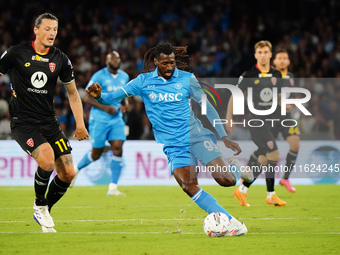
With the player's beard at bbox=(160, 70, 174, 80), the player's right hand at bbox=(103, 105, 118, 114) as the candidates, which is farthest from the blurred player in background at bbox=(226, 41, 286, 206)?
the player's beard at bbox=(160, 70, 174, 80)

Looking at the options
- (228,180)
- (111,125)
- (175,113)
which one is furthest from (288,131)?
(228,180)

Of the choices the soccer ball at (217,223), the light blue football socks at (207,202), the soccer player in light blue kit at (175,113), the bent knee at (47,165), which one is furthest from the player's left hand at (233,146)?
the bent knee at (47,165)

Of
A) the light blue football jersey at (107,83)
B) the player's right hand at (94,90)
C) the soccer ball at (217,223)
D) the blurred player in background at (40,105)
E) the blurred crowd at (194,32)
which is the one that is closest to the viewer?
the soccer ball at (217,223)

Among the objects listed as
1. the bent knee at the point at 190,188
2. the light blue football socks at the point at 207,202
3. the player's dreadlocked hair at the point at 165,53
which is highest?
the player's dreadlocked hair at the point at 165,53

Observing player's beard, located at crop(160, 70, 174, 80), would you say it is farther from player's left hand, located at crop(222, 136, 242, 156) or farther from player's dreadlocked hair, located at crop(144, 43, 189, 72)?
player's left hand, located at crop(222, 136, 242, 156)

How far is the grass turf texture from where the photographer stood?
6281 millimetres

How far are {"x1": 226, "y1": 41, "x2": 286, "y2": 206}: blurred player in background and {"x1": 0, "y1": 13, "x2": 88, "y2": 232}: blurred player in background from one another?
11.9 ft

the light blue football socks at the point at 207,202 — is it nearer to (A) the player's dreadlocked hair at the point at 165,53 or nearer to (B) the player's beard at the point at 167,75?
(B) the player's beard at the point at 167,75

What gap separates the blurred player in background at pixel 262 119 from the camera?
1050 centimetres

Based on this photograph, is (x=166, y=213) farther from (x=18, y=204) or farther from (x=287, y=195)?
(x=287, y=195)

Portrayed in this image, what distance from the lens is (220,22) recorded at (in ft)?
72.2

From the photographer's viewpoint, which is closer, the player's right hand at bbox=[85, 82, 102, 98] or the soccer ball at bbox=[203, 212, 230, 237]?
the soccer ball at bbox=[203, 212, 230, 237]

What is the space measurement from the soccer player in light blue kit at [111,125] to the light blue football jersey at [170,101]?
476 cm

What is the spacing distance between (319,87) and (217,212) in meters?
12.0
